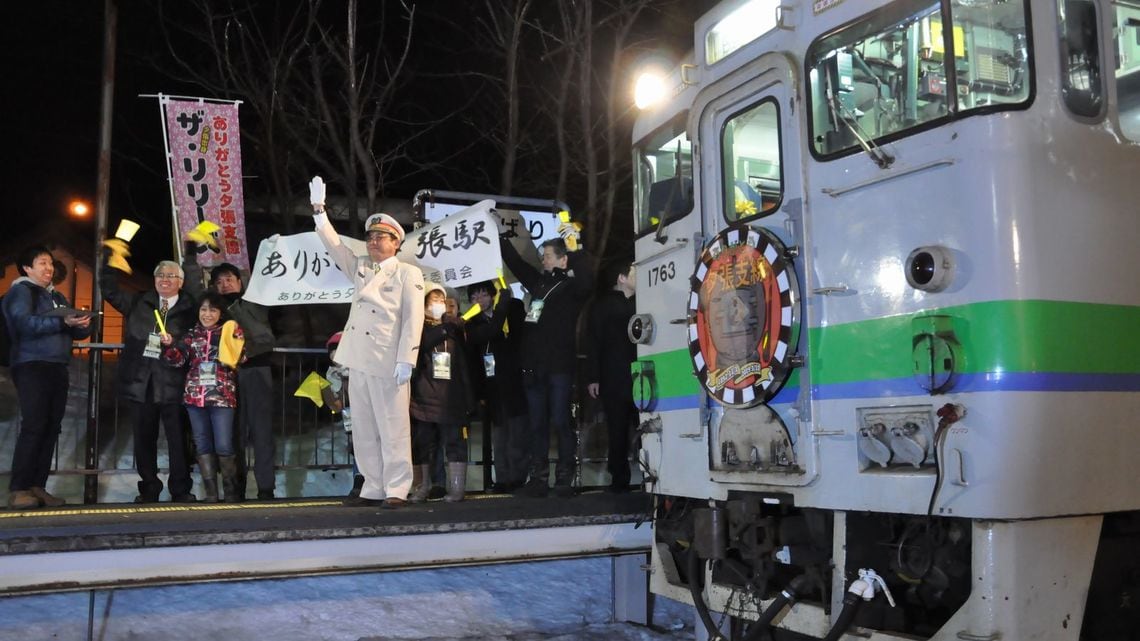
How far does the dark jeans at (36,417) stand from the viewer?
6.54 metres

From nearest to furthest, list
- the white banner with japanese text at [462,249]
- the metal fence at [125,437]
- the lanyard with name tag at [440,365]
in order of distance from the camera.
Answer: the lanyard with name tag at [440,365]
the white banner with japanese text at [462,249]
the metal fence at [125,437]

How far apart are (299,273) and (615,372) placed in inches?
112

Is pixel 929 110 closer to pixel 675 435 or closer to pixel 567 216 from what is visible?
pixel 675 435

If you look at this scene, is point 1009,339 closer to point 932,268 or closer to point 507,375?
point 932,268

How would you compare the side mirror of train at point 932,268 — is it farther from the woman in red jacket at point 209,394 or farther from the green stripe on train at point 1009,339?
the woman in red jacket at point 209,394

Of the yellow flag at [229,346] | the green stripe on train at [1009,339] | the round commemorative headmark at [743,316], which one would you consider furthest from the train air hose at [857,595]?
the yellow flag at [229,346]

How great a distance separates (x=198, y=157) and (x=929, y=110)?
676 cm

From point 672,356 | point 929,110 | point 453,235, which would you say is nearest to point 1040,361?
point 929,110

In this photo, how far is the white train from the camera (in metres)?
3.52

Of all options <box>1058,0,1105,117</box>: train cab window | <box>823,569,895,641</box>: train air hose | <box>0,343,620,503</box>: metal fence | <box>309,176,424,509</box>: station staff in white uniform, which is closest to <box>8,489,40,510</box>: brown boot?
<box>0,343,620,503</box>: metal fence

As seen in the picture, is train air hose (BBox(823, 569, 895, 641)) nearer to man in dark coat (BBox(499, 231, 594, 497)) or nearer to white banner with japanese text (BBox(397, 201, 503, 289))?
man in dark coat (BBox(499, 231, 594, 497))

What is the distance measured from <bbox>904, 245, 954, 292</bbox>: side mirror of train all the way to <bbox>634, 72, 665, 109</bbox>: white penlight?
244cm

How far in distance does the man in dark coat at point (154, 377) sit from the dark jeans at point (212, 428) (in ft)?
0.74

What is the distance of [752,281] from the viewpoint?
15.1 feet
